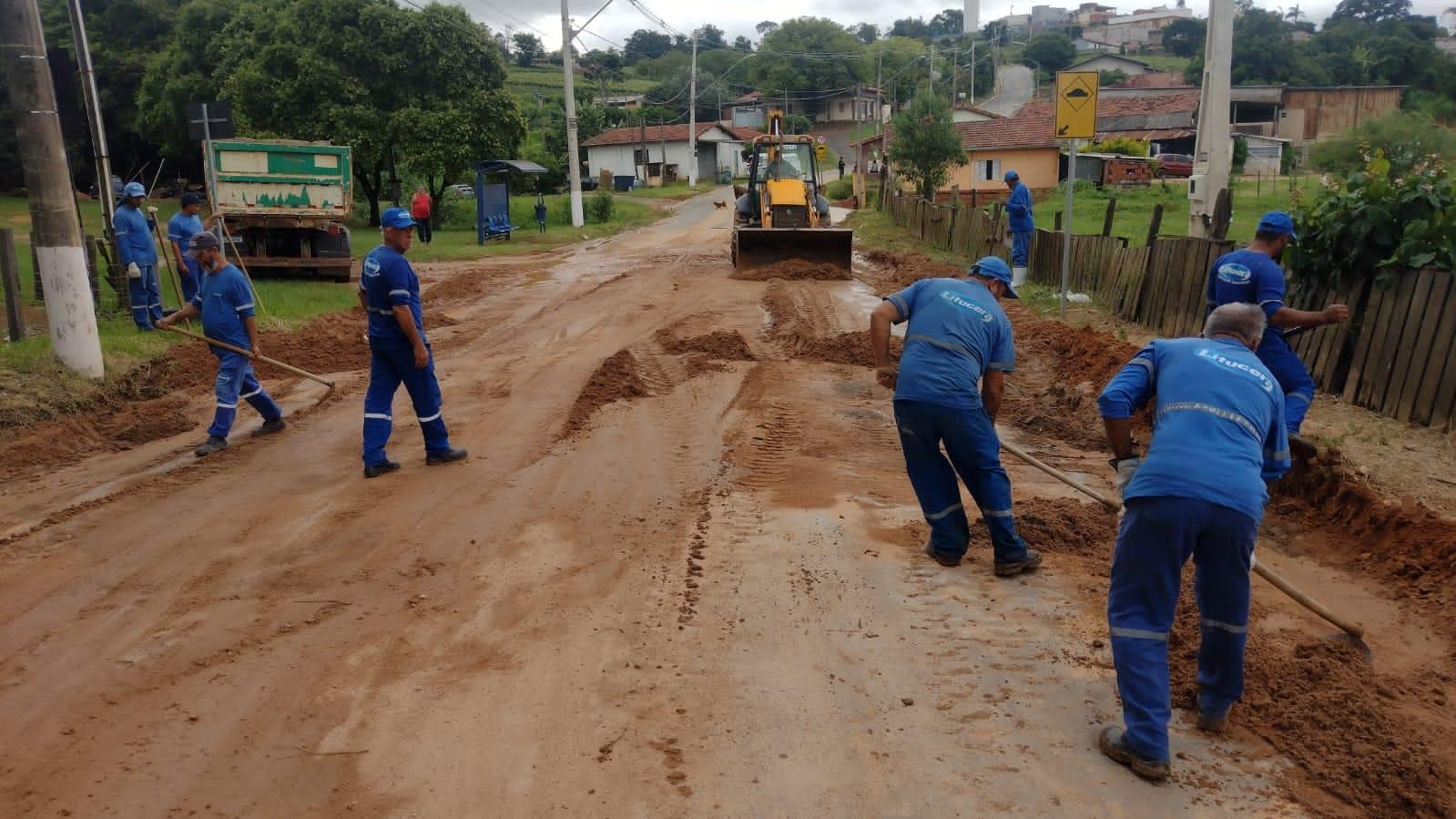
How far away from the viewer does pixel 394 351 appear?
7.74m

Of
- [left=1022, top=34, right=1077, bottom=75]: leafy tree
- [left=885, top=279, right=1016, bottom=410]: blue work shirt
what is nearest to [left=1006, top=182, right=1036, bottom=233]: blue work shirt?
[left=885, top=279, right=1016, bottom=410]: blue work shirt

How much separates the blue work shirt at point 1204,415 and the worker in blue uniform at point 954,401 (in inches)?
57.7

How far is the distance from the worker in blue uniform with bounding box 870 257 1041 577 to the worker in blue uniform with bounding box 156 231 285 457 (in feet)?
16.9

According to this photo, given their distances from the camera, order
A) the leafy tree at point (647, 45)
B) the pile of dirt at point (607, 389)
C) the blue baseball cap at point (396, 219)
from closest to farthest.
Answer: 1. the blue baseball cap at point (396, 219)
2. the pile of dirt at point (607, 389)
3. the leafy tree at point (647, 45)

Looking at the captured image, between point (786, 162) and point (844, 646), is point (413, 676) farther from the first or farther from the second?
point (786, 162)

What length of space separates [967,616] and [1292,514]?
10.1ft

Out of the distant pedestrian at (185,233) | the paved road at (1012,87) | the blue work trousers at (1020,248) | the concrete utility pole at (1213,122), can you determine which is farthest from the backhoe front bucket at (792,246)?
the paved road at (1012,87)

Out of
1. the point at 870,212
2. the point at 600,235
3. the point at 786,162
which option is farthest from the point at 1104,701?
the point at 870,212

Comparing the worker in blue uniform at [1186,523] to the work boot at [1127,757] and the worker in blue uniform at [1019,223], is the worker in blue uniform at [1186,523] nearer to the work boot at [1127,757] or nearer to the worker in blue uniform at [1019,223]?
the work boot at [1127,757]

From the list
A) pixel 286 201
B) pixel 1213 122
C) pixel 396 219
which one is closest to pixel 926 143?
pixel 286 201

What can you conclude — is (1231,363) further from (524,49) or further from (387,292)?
(524,49)

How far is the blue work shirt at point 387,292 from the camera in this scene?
7586 mm

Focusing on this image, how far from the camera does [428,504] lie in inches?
272

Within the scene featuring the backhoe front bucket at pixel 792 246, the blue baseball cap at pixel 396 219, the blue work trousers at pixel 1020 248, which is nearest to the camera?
the blue baseball cap at pixel 396 219
